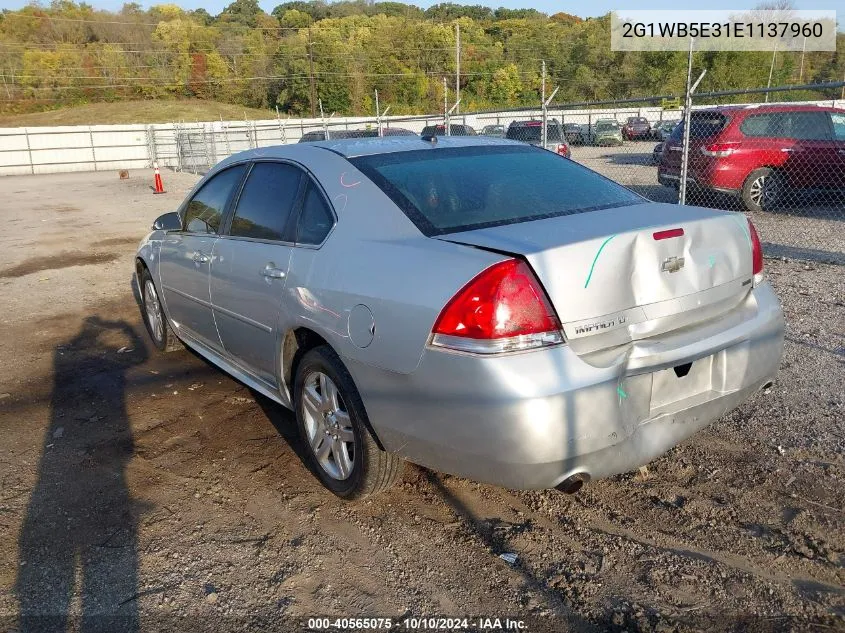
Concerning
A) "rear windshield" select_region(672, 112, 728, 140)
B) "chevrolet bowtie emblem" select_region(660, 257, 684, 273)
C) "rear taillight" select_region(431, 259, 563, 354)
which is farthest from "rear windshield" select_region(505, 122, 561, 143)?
"rear taillight" select_region(431, 259, 563, 354)

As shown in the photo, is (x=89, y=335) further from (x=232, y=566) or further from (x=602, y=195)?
(x=602, y=195)

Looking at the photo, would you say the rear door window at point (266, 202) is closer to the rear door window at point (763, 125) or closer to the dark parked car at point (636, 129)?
the rear door window at point (763, 125)

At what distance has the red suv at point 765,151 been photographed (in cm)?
1094

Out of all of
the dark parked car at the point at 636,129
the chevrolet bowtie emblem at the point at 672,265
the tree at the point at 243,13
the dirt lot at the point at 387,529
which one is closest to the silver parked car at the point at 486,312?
the chevrolet bowtie emblem at the point at 672,265

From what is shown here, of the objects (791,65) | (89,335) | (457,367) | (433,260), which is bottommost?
(89,335)

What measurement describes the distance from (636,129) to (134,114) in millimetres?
42965

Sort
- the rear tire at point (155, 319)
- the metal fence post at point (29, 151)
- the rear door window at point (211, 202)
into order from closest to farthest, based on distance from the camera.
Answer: the rear door window at point (211, 202) → the rear tire at point (155, 319) → the metal fence post at point (29, 151)

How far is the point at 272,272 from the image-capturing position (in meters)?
3.54

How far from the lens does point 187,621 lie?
8.50ft

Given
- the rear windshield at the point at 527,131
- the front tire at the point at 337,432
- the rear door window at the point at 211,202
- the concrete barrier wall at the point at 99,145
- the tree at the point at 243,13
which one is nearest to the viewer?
the front tire at the point at 337,432

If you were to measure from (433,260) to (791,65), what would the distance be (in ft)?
210

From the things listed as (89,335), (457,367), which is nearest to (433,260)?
(457,367)

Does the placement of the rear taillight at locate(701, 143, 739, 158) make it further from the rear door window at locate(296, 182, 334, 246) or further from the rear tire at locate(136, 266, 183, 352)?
the rear door window at locate(296, 182, 334, 246)

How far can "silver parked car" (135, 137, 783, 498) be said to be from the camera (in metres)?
2.53
